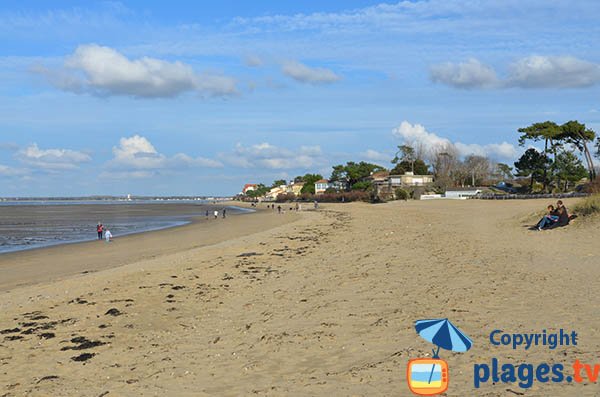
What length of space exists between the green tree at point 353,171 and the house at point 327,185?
129 cm

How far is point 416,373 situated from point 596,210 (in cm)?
1793

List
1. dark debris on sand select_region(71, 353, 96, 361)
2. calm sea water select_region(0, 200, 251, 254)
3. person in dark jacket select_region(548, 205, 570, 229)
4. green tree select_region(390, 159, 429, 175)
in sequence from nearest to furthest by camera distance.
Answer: dark debris on sand select_region(71, 353, 96, 361)
person in dark jacket select_region(548, 205, 570, 229)
calm sea water select_region(0, 200, 251, 254)
green tree select_region(390, 159, 429, 175)

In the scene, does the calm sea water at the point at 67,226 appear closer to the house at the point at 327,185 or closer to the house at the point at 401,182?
the house at the point at 401,182

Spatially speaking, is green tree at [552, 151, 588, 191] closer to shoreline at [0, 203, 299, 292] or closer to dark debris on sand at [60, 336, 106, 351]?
shoreline at [0, 203, 299, 292]

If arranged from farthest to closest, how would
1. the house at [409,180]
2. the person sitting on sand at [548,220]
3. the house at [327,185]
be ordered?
1. the house at [327,185]
2. the house at [409,180]
3. the person sitting on sand at [548,220]

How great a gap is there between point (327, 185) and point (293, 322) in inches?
5829

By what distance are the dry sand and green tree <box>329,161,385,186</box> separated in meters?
120

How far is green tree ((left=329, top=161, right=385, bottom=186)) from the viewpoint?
135m

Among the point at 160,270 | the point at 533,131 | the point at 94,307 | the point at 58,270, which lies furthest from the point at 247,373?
the point at 533,131

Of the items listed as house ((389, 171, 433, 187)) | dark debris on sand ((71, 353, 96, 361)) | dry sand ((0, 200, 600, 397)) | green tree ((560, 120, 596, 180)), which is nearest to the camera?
dry sand ((0, 200, 600, 397))

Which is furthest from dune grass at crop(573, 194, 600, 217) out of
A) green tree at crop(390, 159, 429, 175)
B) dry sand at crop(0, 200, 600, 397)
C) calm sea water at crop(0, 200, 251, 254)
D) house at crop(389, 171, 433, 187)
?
green tree at crop(390, 159, 429, 175)

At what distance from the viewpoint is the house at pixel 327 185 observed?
143337 millimetres

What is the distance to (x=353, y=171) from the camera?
442 ft

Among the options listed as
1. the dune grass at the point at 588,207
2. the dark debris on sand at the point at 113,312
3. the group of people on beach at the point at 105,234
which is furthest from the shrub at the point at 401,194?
the dark debris on sand at the point at 113,312
